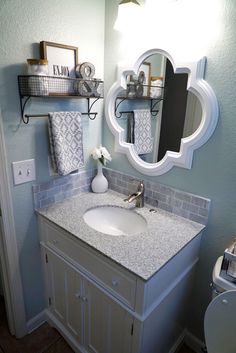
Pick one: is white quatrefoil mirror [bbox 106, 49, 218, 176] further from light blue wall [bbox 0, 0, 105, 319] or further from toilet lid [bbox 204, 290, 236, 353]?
toilet lid [bbox 204, 290, 236, 353]

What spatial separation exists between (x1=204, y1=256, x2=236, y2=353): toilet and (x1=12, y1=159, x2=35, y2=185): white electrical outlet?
110 cm

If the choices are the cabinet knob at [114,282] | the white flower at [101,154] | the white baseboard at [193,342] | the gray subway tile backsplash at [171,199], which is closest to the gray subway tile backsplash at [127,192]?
the gray subway tile backsplash at [171,199]

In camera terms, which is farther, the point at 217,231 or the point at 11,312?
the point at 11,312

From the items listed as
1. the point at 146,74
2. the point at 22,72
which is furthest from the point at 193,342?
the point at 22,72

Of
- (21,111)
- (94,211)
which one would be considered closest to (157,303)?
(94,211)

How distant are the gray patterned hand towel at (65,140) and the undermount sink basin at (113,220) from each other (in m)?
0.32

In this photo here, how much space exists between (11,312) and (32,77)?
1.44m

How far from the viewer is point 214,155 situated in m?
1.18

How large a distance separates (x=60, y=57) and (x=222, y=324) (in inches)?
60.8

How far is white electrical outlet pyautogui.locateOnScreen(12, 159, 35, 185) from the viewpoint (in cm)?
127

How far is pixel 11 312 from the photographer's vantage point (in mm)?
1502

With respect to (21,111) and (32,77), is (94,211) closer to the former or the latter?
(21,111)

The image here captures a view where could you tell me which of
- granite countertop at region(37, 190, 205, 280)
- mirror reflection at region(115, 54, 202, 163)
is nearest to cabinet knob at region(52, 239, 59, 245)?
granite countertop at region(37, 190, 205, 280)

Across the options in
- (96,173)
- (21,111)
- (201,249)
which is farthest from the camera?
(96,173)
